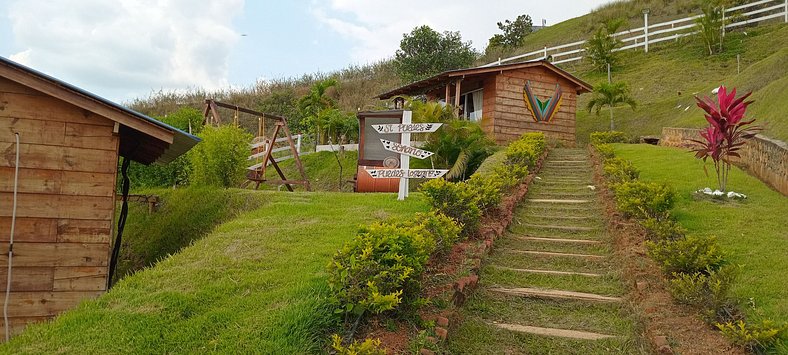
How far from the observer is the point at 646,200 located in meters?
6.70

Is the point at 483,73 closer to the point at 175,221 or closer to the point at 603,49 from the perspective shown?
the point at 175,221

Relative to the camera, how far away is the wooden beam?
5.42m

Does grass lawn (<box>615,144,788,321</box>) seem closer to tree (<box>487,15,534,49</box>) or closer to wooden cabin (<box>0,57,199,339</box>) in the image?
wooden cabin (<box>0,57,199,339</box>)

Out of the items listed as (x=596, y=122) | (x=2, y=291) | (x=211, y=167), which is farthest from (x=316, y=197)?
(x=596, y=122)

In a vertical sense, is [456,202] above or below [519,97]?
below

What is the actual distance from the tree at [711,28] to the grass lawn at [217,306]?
27336 mm

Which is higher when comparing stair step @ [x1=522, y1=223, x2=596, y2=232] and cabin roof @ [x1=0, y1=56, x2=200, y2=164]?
cabin roof @ [x1=0, y1=56, x2=200, y2=164]

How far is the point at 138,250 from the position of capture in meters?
10.4

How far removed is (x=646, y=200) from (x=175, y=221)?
27.7ft

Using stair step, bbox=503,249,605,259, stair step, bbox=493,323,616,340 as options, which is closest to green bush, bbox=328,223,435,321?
stair step, bbox=493,323,616,340

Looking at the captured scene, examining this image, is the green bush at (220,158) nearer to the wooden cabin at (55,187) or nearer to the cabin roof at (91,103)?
the cabin roof at (91,103)

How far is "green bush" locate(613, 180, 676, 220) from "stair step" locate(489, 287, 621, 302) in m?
2.15

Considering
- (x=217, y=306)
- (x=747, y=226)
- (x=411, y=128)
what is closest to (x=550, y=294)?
(x=217, y=306)

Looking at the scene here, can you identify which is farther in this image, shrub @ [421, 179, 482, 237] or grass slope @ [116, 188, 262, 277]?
grass slope @ [116, 188, 262, 277]
